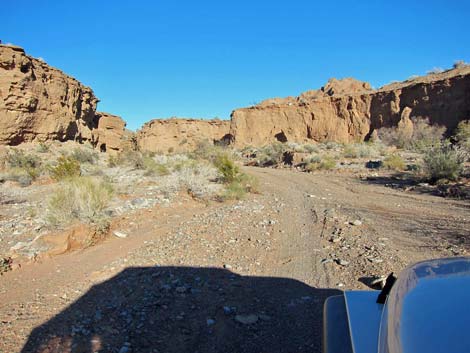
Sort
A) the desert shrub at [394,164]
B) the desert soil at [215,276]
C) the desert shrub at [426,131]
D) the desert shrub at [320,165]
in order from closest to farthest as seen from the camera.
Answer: the desert soil at [215,276], the desert shrub at [394,164], the desert shrub at [320,165], the desert shrub at [426,131]

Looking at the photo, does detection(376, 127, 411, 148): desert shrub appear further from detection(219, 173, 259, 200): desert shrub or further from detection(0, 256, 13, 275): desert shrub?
detection(0, 256, 13, 275): desert shrub

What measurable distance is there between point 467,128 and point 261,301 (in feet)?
85.6

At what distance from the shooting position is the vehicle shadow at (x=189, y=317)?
2.83 m

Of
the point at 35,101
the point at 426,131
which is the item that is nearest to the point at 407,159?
the point at 426,131

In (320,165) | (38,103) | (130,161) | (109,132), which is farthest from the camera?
(109,132)

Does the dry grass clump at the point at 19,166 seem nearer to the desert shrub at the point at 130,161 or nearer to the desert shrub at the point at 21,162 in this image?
the desert shrub at the point at 21,162

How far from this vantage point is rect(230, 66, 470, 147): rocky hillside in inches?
1168

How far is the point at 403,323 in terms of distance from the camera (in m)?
1.20

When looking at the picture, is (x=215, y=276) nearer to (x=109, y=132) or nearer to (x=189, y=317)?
(x=189, y=317)

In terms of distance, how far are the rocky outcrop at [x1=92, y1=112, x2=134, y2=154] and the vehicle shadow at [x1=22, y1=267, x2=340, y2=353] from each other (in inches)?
1515

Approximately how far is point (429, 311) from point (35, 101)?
32434 mm

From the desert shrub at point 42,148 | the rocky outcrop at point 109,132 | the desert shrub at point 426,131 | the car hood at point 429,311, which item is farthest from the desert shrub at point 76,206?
the rocky outcrop at point 109,132

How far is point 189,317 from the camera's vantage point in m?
3.27

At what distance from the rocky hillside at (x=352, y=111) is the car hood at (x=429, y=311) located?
33819mm
